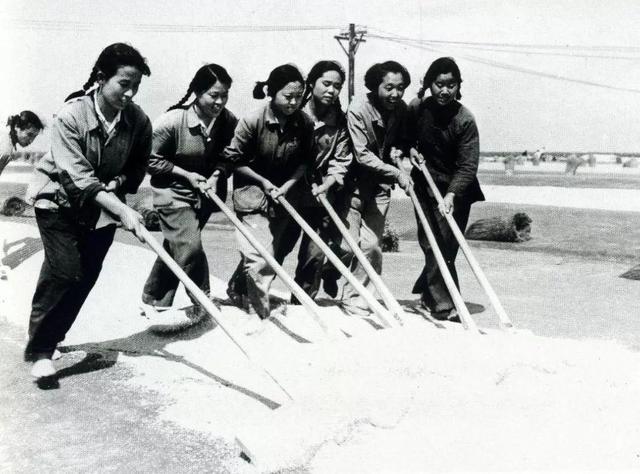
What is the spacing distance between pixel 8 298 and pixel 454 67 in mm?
3504

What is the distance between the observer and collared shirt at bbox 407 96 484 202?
4816 mm

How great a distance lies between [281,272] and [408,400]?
1201 millimetres

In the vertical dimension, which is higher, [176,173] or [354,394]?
[176,173]

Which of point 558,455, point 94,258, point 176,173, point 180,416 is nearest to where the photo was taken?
point 558,455

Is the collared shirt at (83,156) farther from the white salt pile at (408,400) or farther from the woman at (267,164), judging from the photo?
the white salt pile at (408,400)

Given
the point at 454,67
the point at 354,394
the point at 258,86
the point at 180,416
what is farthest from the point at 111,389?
the point at 454,67

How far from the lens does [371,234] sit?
4992mm

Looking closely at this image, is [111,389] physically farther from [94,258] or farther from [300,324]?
[300,324]

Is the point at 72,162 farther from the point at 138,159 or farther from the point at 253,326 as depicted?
the point at 253,326

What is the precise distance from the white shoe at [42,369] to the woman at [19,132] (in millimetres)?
2543

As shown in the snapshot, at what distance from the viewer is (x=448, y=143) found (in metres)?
4.89

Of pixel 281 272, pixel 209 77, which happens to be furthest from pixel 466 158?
pixel 209 77

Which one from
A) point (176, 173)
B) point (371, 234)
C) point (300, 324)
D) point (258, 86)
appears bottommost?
point (300, 324)

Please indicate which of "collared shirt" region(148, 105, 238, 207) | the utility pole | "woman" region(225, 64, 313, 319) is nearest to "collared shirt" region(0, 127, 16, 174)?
"collared shirt" region(148, 105, 238, 207)
